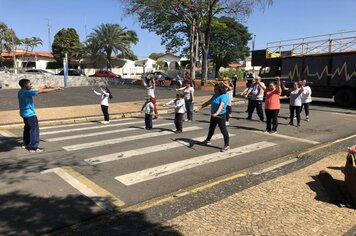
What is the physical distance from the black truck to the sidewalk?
50.0ft

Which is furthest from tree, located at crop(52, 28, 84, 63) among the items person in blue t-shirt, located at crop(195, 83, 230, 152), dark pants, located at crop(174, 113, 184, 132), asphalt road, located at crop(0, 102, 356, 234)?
person in blue t-shirt, located at crop(195, 83, 230, 152)

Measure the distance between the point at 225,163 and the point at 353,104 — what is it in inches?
587

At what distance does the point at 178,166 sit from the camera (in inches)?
286

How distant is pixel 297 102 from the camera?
12.4 metres

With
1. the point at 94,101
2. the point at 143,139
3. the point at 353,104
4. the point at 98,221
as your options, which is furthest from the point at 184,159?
the point at 353,104

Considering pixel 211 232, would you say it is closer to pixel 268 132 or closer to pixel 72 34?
pixel 268 132

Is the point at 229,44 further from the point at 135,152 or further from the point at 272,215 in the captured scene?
the point at 272,215

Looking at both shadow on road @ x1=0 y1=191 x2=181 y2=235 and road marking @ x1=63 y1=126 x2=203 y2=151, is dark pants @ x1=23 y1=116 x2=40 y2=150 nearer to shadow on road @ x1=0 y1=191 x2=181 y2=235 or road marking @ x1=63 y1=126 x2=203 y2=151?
road marking @ x1=63 y1=126 x2=203 y2=151

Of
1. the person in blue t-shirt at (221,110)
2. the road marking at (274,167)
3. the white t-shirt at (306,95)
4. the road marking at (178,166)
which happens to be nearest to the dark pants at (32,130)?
the road marking at (178,166)

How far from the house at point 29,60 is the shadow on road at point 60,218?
62.6 meters

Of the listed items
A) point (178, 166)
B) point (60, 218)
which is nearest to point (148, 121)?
point (178, 166)

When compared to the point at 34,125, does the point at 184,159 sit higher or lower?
lower

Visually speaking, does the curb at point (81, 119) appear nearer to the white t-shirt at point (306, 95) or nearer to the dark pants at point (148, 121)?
the dark pants at point (148, 121)

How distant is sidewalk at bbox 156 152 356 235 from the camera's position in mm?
4277
